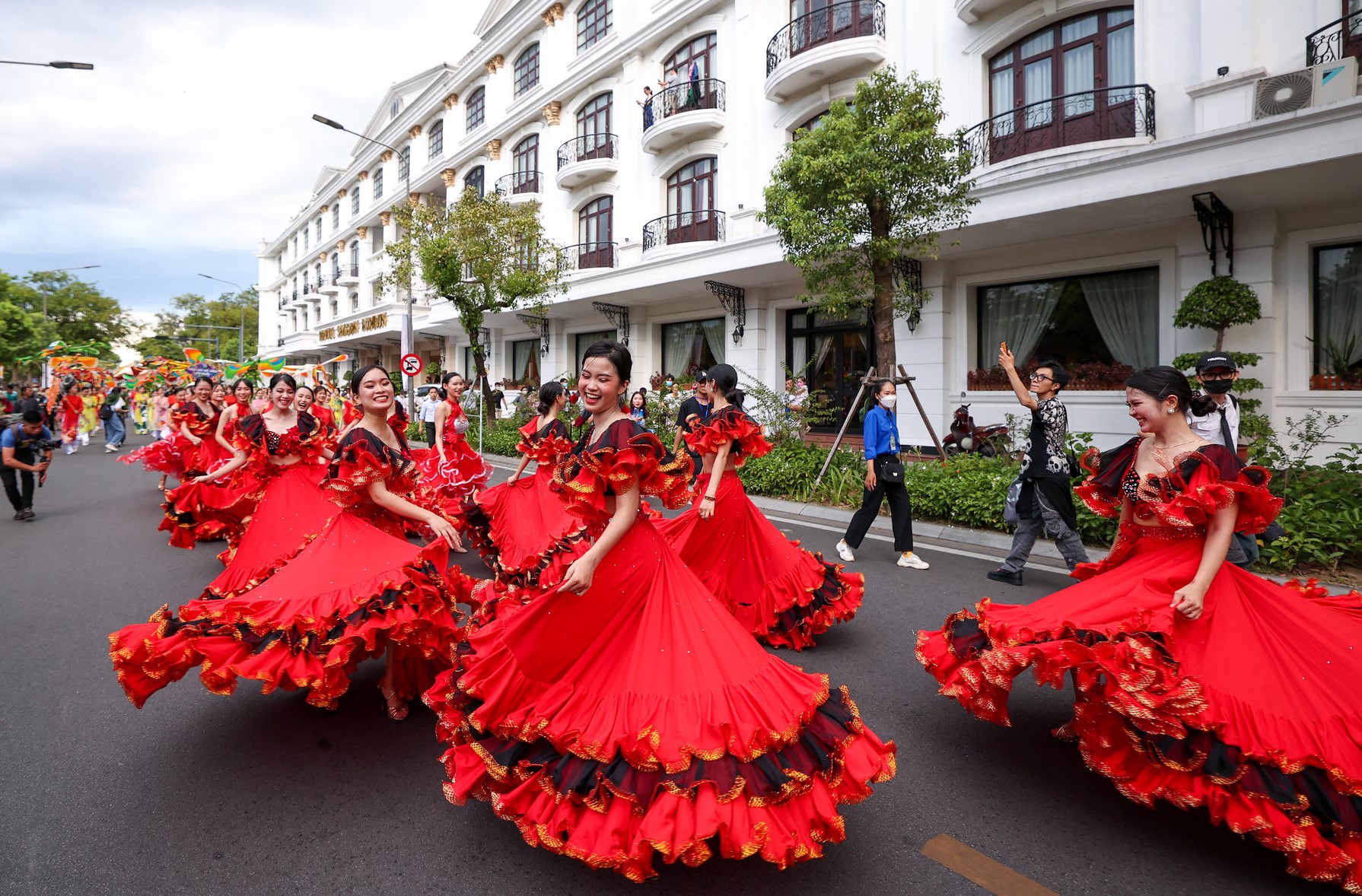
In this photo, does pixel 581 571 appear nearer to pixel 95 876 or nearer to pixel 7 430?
pixel 95 876

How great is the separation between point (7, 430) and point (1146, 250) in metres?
17.2

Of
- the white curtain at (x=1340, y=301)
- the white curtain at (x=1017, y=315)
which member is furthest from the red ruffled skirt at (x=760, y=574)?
the white curtain at (x=1017, y=315)

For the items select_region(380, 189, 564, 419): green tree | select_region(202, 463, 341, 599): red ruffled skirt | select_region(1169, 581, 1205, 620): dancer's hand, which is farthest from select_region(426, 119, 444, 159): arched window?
select_region(1169, 581, 1205, 620): dancer's hand

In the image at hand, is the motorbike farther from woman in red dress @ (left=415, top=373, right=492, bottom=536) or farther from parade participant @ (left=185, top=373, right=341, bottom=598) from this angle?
parade participant @ (left=185, top=373, right=341, bottom=598)

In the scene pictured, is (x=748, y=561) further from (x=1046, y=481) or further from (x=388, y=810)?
Result: (x=1046, y=481)

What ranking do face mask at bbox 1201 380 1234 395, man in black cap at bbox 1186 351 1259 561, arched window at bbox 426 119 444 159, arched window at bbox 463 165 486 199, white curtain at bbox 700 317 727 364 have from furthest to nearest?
arched window at bbox 426 119 444 159 → arched window at bbox 463 165 486 199 → white curtain at bbox 700 317 727 364 → face mask at bbox 1201 380 1234 395 → man in black cap at bbox 1186 351 1259 561

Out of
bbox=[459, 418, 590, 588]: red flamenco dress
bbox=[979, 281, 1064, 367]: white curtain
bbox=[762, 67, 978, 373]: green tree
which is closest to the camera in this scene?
bbox=[459, 418, 590, 588]: red flamenco dress

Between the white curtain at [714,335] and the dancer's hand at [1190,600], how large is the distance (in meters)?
16.2

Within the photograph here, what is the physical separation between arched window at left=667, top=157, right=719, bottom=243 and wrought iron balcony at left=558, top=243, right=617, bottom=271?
2442 millimetres

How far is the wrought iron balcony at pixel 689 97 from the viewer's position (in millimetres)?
17594

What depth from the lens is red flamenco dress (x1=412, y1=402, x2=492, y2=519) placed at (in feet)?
23.3

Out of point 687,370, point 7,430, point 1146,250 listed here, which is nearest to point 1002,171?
point 1146,250

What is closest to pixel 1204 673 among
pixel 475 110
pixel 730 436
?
pixel 730 436

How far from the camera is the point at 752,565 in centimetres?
474
